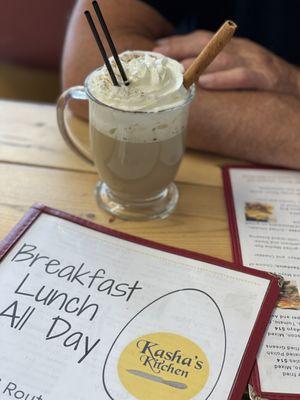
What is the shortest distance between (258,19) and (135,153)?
0.68 metres

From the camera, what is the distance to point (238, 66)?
3.22ft

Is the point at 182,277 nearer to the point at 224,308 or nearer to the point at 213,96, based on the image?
the point at 224,308

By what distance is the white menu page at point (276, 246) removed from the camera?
58 cm

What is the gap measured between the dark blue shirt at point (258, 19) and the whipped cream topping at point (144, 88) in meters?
0.51

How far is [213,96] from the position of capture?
91cm

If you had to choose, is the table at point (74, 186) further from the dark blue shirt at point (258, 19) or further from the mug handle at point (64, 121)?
the dark blue shirt at point (258, 19)

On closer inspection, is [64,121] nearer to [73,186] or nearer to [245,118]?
[73,186]

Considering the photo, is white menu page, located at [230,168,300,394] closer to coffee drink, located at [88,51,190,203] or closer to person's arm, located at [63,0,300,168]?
person's arm, located at [63,0,300,168]

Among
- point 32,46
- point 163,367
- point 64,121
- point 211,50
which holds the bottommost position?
point 32,46

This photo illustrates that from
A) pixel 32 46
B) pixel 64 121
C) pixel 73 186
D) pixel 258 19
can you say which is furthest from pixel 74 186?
pixel 32 46

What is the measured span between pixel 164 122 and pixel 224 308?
25cm

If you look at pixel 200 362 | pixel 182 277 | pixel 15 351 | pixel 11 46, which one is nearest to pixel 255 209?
pixel 182 277

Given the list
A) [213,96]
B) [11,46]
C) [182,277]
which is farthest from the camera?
[11,46]

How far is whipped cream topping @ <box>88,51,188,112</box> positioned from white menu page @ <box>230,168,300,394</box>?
0.22 meters
